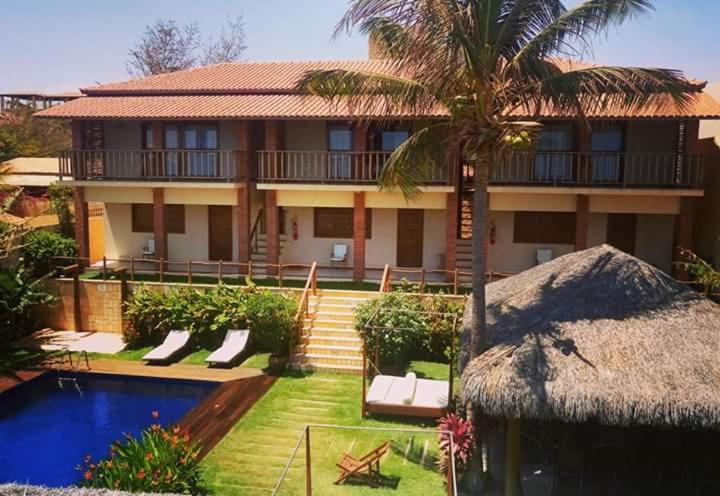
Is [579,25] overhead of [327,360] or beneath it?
overhead

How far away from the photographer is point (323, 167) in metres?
21.5

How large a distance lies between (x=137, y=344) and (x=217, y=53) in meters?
27.5

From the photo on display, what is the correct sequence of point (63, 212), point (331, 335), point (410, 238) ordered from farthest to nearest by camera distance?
point (63, 212) → point (410, 238) → point (331, 335)

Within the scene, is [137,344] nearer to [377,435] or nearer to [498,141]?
[377,435]

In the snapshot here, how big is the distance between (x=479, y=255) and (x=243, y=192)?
12.7 metres

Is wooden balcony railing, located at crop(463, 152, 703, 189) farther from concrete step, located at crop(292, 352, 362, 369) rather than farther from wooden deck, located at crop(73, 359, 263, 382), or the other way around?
wooden deck, located at crop(73, 359, 263, 382)

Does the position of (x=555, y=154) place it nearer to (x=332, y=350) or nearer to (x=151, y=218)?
(x=332, y=350)

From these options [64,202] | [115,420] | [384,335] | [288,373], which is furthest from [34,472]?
[64,202]

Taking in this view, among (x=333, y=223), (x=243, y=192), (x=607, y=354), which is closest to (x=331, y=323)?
(x=333, y=223)

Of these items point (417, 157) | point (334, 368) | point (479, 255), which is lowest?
point (334, 368)

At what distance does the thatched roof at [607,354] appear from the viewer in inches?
351

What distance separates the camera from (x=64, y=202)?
2594 centimetres

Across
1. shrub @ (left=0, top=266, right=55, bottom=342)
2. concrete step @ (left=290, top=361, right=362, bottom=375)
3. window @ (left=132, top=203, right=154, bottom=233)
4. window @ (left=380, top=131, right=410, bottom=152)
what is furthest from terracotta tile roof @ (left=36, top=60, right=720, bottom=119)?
concrete step @ (left=290, top=361, right=362, bottom=375)

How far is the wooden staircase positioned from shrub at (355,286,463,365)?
3.28 feet
